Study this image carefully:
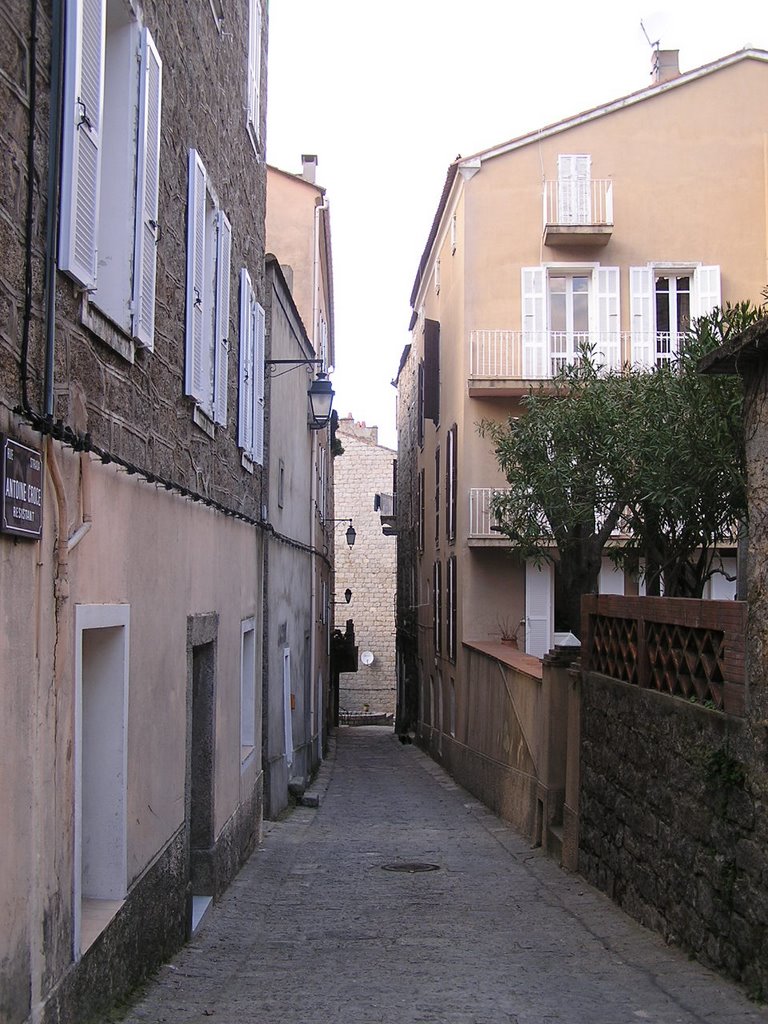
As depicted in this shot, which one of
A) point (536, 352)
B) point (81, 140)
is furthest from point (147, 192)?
point (536, 352)

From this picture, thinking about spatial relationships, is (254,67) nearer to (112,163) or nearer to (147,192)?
(147,192)

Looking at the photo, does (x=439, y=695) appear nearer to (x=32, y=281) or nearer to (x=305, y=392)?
(x=305, y=392)

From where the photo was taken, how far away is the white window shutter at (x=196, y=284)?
7496 millimetres

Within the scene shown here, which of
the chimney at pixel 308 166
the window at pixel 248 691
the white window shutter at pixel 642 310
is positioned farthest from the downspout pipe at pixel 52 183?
the chimney at pixel 308 166

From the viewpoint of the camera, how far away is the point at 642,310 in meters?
21.1

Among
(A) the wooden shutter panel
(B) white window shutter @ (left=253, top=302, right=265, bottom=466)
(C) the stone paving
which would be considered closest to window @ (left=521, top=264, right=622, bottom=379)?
(A) the wooden shutter panel

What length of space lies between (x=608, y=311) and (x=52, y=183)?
57.7ft

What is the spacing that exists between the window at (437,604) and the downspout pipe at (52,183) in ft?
68.5

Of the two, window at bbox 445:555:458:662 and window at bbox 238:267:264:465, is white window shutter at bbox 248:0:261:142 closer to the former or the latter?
window at bbox 238:267:264:465

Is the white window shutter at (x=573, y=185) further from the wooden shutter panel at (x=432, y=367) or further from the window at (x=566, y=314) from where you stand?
the wooden shutter panel at (x=432, y=367)

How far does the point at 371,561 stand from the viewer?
147 feet

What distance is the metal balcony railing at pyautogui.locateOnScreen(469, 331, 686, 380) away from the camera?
20.8 metres

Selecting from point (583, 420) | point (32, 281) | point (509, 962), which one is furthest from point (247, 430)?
point (32, 281)

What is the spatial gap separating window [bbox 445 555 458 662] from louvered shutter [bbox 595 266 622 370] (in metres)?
4.81
